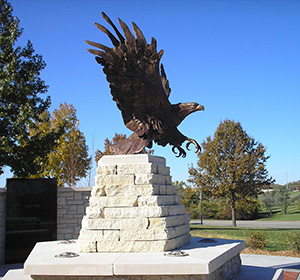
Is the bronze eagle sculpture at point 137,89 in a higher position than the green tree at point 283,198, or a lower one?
higher

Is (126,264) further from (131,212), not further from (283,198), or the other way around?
(283,198)

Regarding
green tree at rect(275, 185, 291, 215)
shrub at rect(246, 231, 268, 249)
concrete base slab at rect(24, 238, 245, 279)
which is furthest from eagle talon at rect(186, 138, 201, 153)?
green tree at rect(275, 185, 291, 215)

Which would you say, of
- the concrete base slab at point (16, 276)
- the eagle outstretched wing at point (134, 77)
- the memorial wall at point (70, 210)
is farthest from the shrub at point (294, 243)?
the concrete base slab at point (16, 276)

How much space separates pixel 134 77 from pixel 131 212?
8.38 ft

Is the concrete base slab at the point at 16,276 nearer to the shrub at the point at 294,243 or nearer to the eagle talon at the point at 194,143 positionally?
the eagle talon at the point at 194,143

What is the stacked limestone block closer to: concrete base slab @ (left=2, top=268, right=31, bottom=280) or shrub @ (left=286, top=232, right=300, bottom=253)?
concrete base slab @ (left=2, top=268, right=31, bottom=280)

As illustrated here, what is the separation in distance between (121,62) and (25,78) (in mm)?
7577

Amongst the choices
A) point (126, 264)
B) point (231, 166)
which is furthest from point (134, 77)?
point (231, 166)

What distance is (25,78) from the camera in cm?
1259

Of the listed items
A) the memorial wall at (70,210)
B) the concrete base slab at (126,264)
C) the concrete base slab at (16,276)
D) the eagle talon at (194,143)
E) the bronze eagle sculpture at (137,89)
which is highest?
the bronze eagle sculpture at (137,89)

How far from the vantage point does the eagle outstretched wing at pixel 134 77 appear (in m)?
6.31

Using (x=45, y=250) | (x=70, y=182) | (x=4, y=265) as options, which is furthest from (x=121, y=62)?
(x=70, y=182)

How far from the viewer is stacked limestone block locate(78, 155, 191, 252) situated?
571 cm

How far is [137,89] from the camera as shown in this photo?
6477mm
